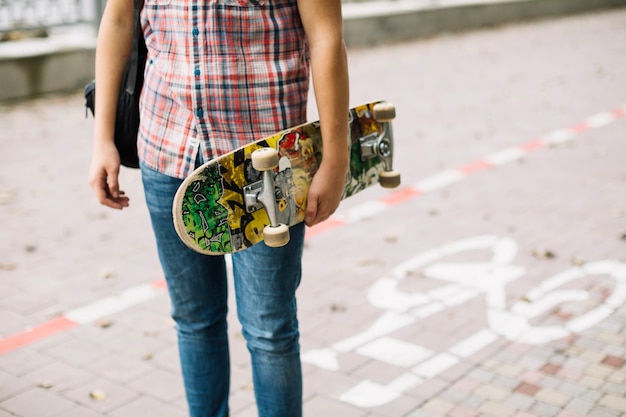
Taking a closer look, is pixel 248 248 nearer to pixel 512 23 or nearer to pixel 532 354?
pixel 532 354

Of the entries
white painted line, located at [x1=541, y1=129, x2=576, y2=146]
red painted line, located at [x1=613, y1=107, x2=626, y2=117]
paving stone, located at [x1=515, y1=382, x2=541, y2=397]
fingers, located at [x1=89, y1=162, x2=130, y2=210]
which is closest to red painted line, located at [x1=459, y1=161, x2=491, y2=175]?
white painted line, located at [x1=541, y1=129, x2=576, y2=146]

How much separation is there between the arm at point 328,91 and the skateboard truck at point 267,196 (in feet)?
0.41

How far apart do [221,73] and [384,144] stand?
612mm

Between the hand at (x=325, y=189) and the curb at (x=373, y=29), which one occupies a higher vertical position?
the hand at (x=325, y=189)

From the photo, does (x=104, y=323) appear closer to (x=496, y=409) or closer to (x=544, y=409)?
(x=496, y=409)

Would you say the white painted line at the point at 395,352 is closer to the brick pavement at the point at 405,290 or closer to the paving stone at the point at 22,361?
the brick pavement at the point at 405,290

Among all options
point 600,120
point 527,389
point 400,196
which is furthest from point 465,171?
point 527,389

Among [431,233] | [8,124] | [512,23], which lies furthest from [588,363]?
[512,23]

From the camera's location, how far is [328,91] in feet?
7.27

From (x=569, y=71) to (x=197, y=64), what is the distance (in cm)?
1045

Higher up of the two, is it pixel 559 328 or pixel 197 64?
pixel 197 64

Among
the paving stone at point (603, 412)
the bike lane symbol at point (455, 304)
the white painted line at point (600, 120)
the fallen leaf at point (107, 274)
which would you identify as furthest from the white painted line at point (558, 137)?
the paving stone at point (603, 412)

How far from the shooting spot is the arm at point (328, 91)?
2195 mm

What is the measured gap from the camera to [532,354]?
12.4 feet
